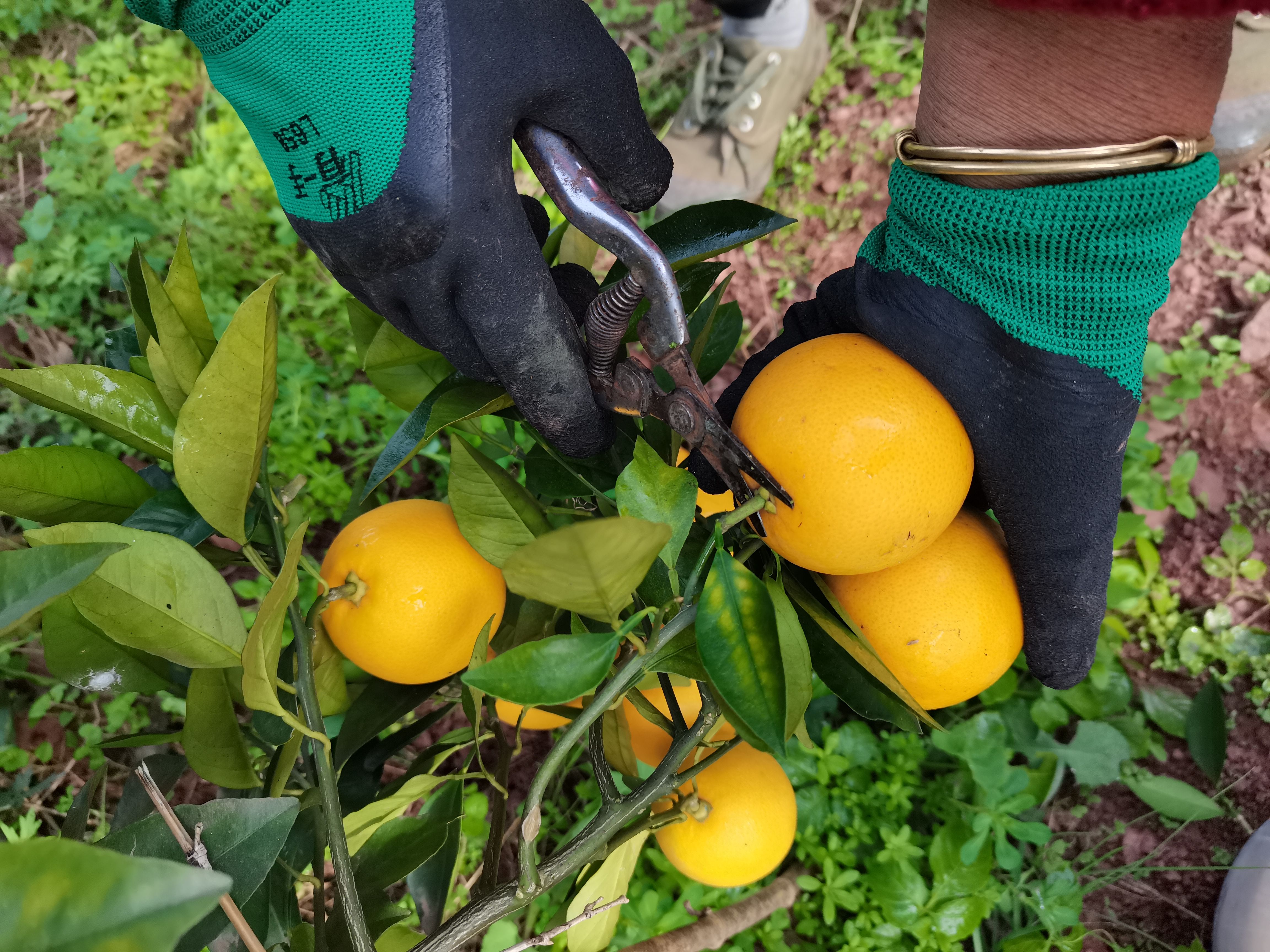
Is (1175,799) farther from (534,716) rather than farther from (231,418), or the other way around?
(231,418)

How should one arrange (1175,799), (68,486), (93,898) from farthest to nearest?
(1175,799), (68,486), (93,898)

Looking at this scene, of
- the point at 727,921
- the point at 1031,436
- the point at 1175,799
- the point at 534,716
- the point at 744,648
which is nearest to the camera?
the point at 744,648

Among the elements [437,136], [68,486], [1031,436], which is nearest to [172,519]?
[68,486]

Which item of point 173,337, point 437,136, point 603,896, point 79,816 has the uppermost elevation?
point 437,136

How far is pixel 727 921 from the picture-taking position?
Result: 1080 millimetres

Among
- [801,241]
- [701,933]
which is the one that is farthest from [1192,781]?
[801,241]

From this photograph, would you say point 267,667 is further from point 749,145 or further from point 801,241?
point 749,145

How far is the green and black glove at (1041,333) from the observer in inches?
27.9

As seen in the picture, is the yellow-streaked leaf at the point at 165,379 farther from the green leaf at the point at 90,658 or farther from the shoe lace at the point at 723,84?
the shoe lace at the point at 723,84

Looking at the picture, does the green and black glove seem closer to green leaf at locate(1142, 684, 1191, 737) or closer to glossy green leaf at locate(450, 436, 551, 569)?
glossy green leaf at locate(450, 436, 551, 569)

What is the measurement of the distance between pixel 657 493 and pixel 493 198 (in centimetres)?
29

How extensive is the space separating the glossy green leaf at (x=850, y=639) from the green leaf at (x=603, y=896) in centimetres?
29

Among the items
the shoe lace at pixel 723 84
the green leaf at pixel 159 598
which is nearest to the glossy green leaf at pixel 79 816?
the green leaf at pixel 159 598

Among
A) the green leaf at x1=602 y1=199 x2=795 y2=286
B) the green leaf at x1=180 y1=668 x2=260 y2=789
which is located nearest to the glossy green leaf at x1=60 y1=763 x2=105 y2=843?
the green leaf at x1=180 y1=668 x2=260 y2=789
